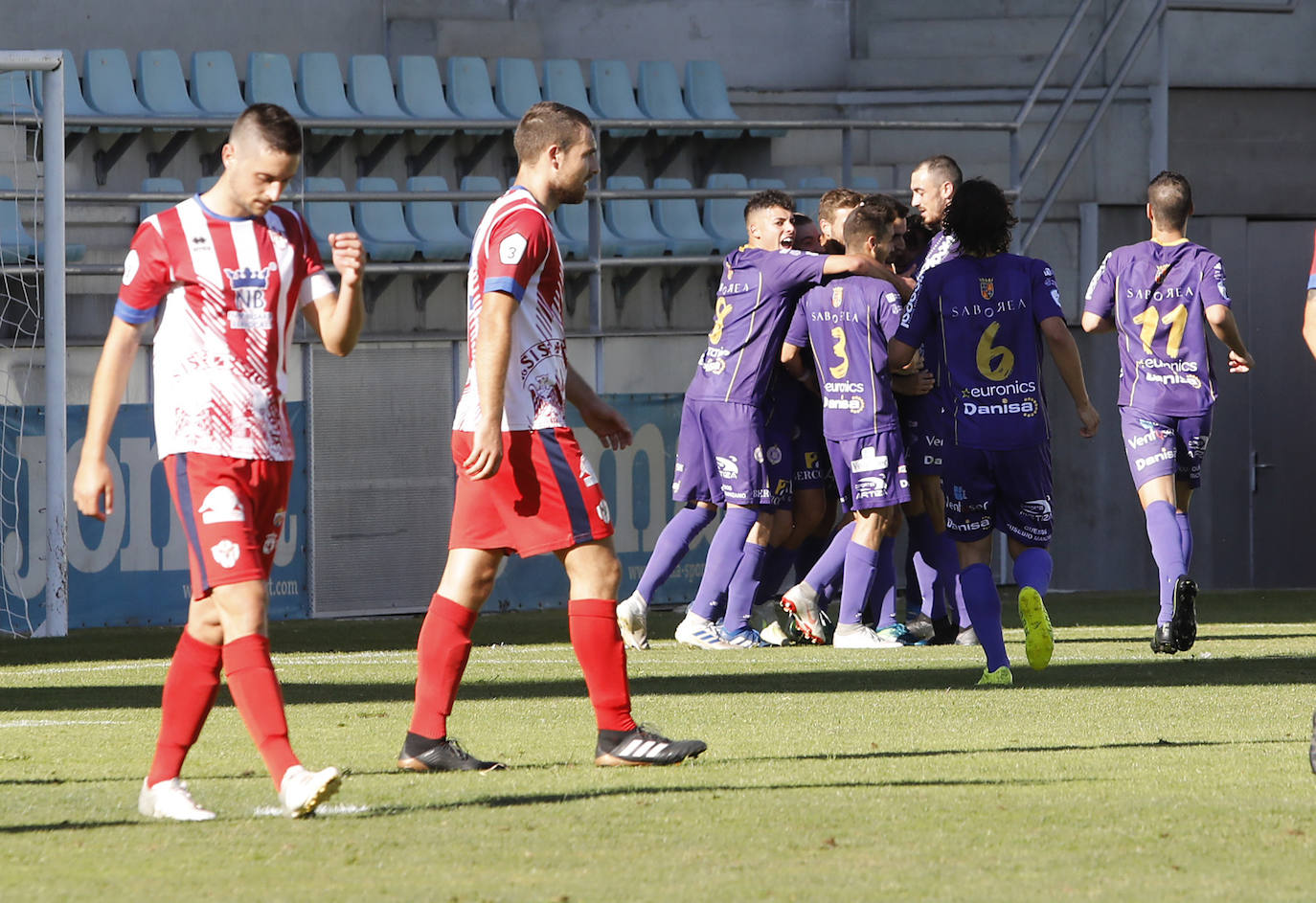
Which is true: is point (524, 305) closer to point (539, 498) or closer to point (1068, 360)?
point (539, 498)

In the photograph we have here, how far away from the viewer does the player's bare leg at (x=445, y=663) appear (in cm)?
534

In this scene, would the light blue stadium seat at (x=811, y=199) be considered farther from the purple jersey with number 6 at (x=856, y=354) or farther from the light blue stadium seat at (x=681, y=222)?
the purple jersey with number 6 at (x=856, y=354)

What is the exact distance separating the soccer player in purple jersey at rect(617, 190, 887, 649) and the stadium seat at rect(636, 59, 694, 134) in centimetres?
621

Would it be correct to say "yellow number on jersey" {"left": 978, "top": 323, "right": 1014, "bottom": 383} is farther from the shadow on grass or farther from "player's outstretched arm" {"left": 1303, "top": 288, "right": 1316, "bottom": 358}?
"player's outstretched arm" {"left": 1303, "top": 288, "right": 1316, "bottom": 358}

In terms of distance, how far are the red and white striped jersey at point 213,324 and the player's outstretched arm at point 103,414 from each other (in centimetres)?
6

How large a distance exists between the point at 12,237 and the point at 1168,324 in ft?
22.9

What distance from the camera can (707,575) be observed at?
9.98m

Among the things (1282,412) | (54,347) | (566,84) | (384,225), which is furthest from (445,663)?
(1282,412)

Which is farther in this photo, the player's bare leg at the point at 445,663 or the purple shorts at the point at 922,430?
the purple shorts at the point at 922,430

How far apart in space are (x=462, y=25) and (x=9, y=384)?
660 centimetres

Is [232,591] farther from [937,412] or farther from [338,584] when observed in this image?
[338,584]

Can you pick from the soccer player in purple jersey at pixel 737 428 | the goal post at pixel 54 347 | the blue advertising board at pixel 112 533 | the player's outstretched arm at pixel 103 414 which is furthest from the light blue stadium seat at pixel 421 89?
the player's outstretched arm at pixel 103 414

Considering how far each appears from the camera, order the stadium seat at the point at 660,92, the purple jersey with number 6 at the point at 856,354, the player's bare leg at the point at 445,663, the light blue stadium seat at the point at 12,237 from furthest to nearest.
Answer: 1. the stadium seat at the point at 660,92
2. the light blue stadium seat at the point at 12,237
3. the purple jersey with number 6 at the point at 856,354
4. the player's bare leg at the point at 445,663

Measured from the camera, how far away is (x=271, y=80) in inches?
600
